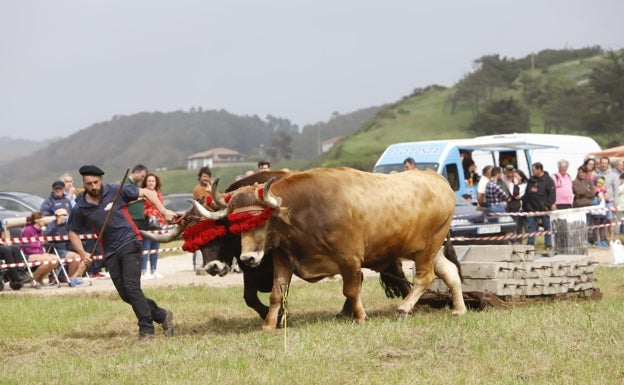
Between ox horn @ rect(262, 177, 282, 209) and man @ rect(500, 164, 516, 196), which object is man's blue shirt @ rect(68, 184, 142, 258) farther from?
man @ rect(500, 164, 516, 196)

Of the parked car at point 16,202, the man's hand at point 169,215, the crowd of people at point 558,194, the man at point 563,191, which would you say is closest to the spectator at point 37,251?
the man's hand at point 169,215

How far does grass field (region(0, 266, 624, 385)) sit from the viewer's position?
8039mm

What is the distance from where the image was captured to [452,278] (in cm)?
1238

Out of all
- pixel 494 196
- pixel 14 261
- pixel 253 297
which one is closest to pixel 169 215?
pixel 253 297

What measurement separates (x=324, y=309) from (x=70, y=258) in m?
6.36

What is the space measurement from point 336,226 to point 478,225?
10.4 m

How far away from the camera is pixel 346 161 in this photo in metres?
94.6

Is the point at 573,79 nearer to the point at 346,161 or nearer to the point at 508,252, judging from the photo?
the point at 346,161

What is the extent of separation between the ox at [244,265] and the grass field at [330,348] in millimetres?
381

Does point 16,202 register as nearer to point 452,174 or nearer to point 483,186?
point 452,174

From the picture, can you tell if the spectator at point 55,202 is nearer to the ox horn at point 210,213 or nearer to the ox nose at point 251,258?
the ox horn at point 210,213

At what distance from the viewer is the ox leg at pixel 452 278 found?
12266 mm

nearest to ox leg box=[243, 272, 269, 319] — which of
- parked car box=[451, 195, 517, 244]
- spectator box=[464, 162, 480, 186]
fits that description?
parked car box=[451, 195, 517, 244]

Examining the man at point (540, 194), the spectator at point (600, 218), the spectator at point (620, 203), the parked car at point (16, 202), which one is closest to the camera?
the man at point (540, 194)
